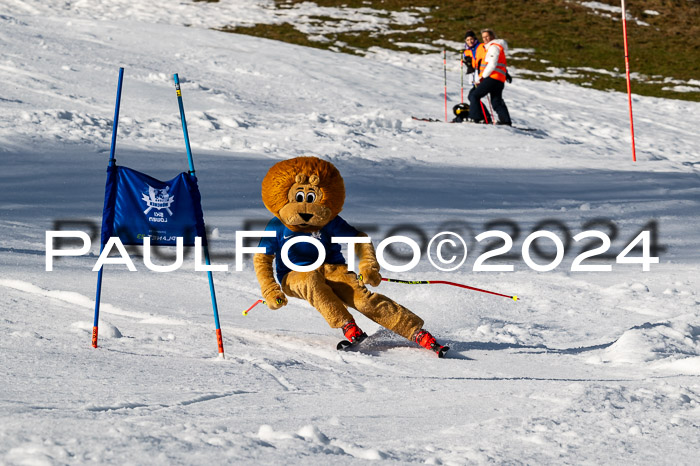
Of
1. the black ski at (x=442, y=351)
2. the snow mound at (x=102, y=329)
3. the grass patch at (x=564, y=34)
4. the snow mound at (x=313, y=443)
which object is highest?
the grass patch at (x=564, y=34)

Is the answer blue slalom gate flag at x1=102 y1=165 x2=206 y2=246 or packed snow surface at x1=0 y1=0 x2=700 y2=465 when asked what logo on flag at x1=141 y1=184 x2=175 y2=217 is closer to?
blue slalom gate flag at x1=102 y1=165 x2=206 y2=246

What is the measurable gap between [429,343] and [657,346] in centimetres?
116

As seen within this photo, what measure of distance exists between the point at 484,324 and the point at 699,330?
1.16 metres

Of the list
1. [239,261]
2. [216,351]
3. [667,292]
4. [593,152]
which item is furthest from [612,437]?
[593,152]

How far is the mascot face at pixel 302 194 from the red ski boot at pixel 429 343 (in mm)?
736

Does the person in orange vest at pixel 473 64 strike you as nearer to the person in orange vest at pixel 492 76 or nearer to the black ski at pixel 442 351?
the person in orange vest at pixel 492 76

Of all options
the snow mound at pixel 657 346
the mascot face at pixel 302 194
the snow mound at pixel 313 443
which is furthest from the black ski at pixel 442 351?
the snow mound at pixel 313 443

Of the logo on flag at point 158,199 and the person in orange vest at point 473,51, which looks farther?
the person in orange vest at point 473,51

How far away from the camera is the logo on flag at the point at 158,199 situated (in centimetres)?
404

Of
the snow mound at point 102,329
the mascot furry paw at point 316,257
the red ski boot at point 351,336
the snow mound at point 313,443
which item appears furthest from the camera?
the mascot furry paw at point 316,257

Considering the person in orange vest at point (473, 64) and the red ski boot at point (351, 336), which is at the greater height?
the person in orange vest at point (473, 64)

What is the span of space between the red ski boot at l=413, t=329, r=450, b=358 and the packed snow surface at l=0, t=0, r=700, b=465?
0.22 ft

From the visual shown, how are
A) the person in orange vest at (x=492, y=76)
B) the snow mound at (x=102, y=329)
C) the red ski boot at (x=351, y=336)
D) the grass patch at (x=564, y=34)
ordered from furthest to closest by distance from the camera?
the grass patch at (x=564, y=34)
the person in orange vest at (x=492, y=76)
the red ski boot at (x=351, y=336)
the snow mound at (x=102, y=329)

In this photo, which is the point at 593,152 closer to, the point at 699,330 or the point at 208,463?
the point at 699,330
